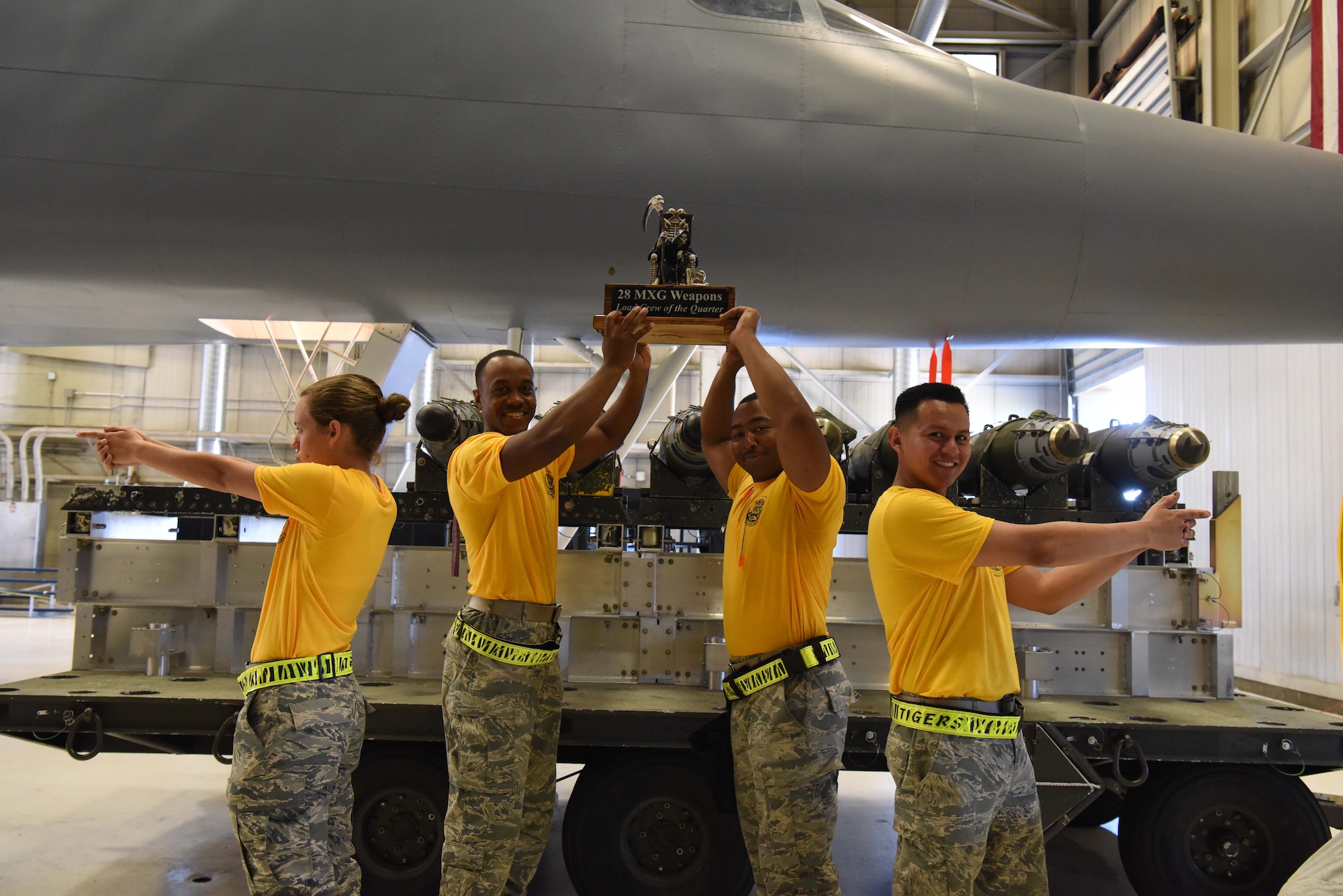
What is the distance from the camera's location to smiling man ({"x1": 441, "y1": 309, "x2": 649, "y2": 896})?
8.46 feet

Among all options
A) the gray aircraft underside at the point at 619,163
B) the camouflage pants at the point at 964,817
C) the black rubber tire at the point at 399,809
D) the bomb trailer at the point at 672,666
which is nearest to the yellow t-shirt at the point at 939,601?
the camouflage pants at the point at 964,817

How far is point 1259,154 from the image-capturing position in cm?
454

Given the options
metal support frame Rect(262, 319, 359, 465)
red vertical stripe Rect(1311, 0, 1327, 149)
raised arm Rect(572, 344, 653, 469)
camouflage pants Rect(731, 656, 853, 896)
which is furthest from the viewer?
red vertical stripe Rect(1311, 0, 1327, 149)

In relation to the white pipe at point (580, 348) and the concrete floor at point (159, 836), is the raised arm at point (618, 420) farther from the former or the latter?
the concrete floor at point (159, 836)

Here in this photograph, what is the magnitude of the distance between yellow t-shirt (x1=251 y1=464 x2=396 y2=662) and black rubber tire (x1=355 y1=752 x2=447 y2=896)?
137cm

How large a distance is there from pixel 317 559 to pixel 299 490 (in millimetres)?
245

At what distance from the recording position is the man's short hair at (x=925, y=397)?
2.48 m

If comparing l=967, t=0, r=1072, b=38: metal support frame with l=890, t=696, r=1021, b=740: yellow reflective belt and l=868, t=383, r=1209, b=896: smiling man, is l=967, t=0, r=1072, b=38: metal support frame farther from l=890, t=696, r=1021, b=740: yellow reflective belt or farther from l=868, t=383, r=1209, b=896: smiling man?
l=890, t=696, r=1021, b=740: yellow reflective belt

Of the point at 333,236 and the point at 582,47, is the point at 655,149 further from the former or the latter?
the point at 333,236

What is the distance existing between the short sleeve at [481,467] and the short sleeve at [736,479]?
90 cm

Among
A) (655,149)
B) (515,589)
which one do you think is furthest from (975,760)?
(655,149)

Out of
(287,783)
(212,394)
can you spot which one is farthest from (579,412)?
(212,394)

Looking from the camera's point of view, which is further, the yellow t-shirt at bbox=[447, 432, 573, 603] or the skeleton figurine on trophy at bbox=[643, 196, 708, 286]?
the skeleton figurine on trophy at bbox=[643, 196, 708, 286]

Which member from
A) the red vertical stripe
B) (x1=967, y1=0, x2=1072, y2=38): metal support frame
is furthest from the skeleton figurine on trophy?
(x1=967, y1=0, x2=1072, y2=38): metal support frame
